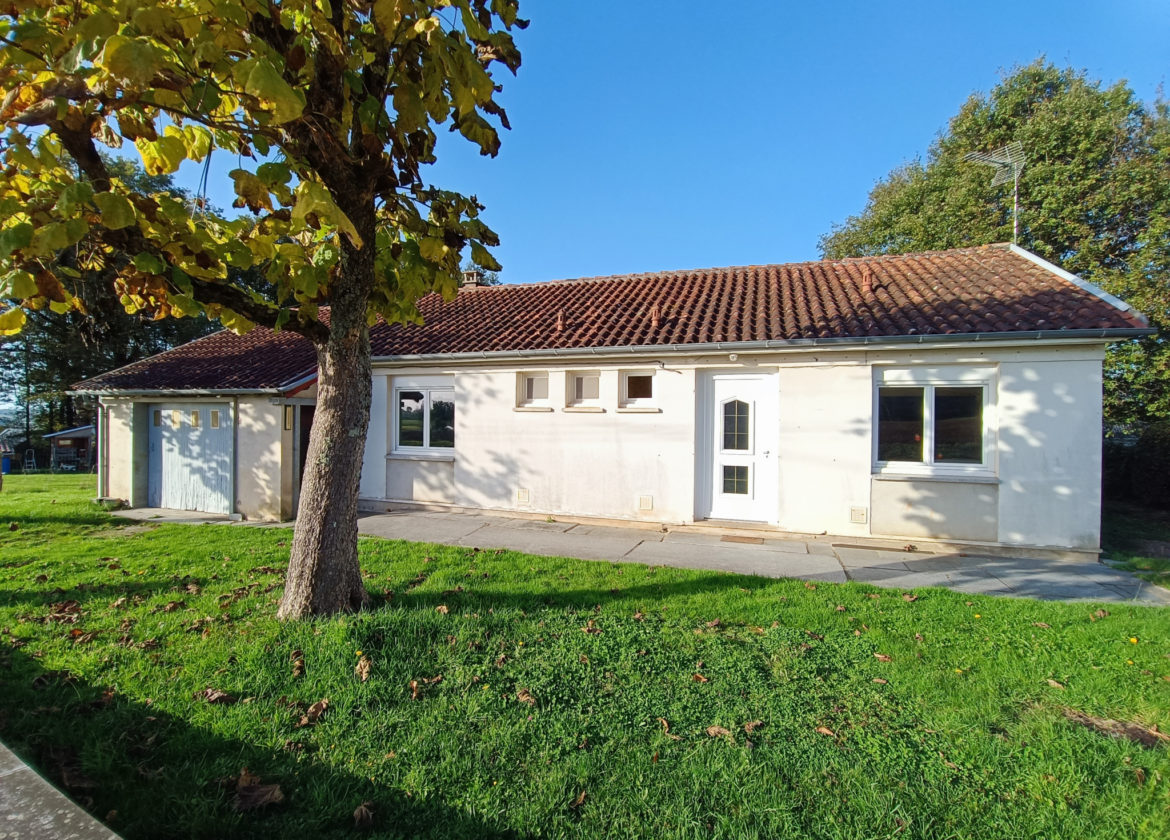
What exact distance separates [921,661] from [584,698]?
8.66ft

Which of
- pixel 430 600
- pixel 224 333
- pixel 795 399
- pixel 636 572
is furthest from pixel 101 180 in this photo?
pixel 224 333

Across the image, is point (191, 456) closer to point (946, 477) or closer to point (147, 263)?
point (147, 263)

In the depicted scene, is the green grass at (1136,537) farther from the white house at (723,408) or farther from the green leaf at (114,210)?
the green leaf at (114,210)

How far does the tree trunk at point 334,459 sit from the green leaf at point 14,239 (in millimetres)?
1903

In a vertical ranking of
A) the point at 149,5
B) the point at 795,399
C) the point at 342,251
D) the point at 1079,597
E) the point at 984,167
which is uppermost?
the point at 984,167

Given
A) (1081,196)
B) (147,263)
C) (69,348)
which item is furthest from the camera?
(69,348)

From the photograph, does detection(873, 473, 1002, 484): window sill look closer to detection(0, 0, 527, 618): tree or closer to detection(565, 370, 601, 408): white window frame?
detection(565, 370, 601, 408): white window frame

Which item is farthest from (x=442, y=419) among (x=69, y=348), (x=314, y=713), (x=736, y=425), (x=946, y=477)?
(x=69, y=348)

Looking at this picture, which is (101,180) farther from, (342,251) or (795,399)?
(795,399)

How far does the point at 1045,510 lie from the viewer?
287 inches

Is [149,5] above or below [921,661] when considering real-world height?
above

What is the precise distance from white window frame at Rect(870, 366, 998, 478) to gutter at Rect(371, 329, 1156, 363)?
512 mm

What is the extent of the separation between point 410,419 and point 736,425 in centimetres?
669

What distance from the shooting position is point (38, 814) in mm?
1535
